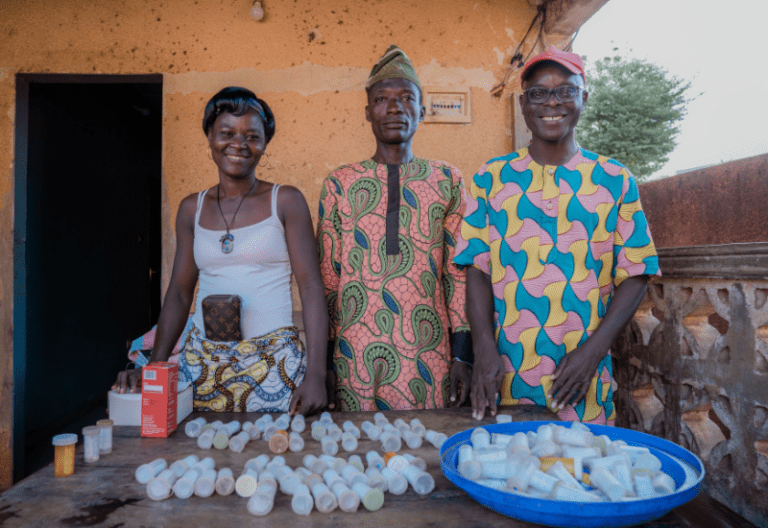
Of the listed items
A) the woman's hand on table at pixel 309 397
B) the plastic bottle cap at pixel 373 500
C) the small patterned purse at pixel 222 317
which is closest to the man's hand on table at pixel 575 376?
the woman's hand on table at pixel 309 397

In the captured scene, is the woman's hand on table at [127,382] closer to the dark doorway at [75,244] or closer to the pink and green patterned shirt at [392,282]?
the pink and green patterned shirt at [392,282]

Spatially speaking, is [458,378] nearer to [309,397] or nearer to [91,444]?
[309,397]

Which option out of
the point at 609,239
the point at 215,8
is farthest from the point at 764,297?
the point at 215,8

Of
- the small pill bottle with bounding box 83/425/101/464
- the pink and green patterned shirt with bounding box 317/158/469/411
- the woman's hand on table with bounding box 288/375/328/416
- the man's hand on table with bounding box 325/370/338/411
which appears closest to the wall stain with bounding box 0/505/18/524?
the small pill bottle with bounding box 83/425/101/464

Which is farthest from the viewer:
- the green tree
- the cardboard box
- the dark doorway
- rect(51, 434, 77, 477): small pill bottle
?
the green tree

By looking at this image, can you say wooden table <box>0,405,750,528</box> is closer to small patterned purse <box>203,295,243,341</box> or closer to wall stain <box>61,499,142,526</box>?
wall stain <box>61,499,142,526</box>

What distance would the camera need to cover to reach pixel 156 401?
1425 mm

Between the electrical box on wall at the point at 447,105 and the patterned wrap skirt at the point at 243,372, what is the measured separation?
7.65ft

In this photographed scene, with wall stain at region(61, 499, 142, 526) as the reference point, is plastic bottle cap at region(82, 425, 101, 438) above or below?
above

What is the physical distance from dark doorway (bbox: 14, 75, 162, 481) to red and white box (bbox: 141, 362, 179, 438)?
3.00 metres

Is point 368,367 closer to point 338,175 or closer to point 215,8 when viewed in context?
point 338,175

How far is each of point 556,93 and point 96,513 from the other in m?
1.87

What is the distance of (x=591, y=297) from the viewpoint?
1852mm

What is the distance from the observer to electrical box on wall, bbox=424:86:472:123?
367 cm
